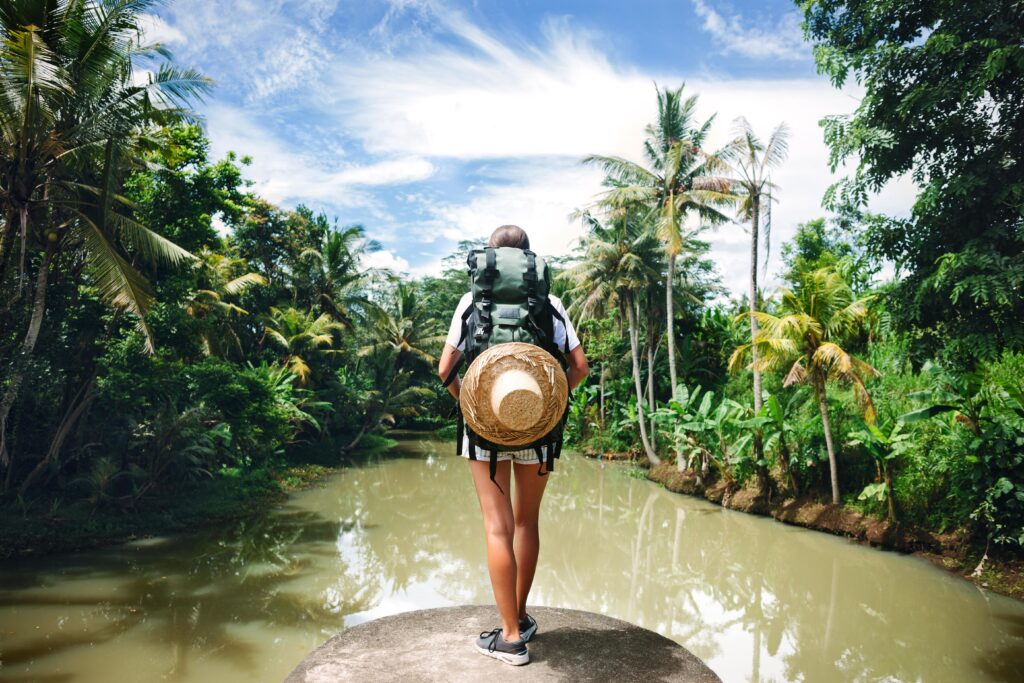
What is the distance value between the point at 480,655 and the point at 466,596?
565 centimetres

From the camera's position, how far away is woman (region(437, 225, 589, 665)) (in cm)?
276

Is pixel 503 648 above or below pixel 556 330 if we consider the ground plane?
A: below

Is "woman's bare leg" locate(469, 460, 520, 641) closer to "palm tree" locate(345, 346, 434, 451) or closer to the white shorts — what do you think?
the white shorts

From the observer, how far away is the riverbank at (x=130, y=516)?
9195 millimetres

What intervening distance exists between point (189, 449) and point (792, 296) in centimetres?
1071

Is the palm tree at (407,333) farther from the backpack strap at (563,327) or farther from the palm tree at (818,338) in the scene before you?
the backpack strap at (563,327)

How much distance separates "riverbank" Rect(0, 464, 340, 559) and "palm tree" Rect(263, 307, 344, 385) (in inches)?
194

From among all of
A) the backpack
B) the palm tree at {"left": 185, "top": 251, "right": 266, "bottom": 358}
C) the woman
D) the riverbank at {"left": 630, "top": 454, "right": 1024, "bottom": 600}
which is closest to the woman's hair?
the woman

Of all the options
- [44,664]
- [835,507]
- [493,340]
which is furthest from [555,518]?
[493,340]

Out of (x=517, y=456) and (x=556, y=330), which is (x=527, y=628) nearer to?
(x=517, y=456)

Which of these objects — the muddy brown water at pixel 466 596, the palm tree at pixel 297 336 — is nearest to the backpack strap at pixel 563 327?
the muddy brown water at pixel 466 596

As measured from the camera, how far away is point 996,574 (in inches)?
339

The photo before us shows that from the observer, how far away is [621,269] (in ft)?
59.4

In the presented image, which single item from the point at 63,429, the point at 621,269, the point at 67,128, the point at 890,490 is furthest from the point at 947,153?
the point at 63,429
